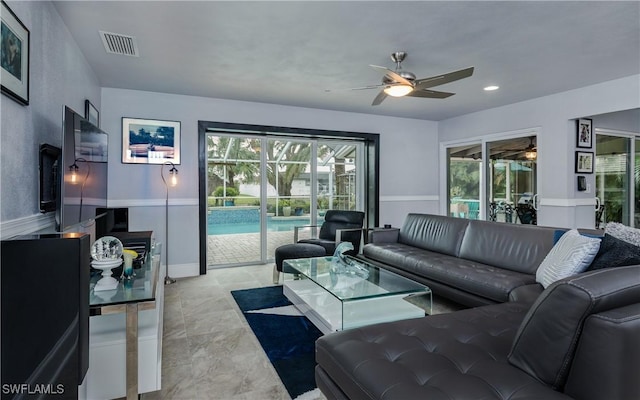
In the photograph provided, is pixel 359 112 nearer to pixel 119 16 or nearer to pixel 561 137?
pixel 561 137

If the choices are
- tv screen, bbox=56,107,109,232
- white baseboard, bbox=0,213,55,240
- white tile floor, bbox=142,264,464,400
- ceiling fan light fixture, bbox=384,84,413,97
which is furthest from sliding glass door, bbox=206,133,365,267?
white baseboard, bbox=0,213,55,240

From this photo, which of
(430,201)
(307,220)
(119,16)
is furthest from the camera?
(430,201)

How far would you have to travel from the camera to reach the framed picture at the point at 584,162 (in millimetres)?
4484

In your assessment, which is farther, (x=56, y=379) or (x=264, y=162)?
(x=264, y=162)

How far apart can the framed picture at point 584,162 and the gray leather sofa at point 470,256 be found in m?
1.94

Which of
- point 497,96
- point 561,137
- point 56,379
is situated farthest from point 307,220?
point 56,379

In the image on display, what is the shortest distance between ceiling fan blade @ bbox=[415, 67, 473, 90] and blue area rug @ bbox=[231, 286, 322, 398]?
2313 mm

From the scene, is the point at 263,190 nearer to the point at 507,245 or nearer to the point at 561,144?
the point at 507,245

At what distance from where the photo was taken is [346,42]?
2934mm

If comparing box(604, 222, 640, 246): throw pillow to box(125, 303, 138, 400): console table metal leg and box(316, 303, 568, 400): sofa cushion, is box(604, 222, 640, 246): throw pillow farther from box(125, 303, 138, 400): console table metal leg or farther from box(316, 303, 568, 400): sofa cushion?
box(125, 303, 138, 400): console table metal leg

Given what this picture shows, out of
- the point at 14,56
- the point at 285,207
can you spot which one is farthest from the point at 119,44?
the point at 285,207

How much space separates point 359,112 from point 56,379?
519 centimetres

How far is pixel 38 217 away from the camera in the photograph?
202cm

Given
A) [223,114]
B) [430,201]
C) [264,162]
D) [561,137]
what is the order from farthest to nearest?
[430,201]
[264,162]
[223,114]
[561,137]
